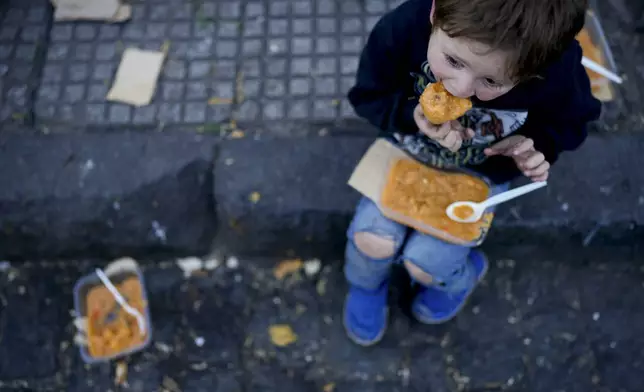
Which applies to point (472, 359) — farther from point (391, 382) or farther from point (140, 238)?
point (140, 238)

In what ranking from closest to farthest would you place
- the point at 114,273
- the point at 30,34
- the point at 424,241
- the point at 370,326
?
1. the point at 424,241
2. the point at 370,326
3. the point at 114,273
4. the point at 30,34

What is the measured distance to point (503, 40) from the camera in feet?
4.21

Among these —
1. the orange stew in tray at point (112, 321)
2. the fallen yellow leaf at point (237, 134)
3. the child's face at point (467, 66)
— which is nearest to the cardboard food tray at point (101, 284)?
the orange stew in tray at point (112, 321)

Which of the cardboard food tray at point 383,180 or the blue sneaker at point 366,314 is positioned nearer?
the cardboard food tray at point 383,180

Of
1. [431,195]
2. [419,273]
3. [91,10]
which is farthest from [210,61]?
[419,273]

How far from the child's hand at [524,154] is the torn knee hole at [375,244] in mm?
424

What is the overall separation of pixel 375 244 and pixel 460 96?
682 millimetres

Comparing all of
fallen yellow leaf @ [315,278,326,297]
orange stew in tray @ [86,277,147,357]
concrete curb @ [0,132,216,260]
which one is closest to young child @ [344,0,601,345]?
fallen yellow leaf @ [315,278,326,297]

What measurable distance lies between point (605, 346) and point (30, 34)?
2.72 meters

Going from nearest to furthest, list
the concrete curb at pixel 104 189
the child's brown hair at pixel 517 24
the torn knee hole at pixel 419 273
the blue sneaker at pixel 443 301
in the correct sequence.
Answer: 1. the child's brown hair at pixel 517 24
2. the torn knee hole at pixel 419 273
3. the blue sneaker at pixel 443 301
4. the concrete curb at pixel 104 189

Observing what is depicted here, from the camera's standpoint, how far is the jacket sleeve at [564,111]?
1677 mm

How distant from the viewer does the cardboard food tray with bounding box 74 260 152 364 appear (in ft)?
7.81

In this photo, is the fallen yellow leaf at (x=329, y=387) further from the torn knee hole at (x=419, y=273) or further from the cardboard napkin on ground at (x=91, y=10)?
the cardboard napkin on ground at (x=91, y=10)

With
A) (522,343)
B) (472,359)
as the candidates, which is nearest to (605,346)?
(522,343)
